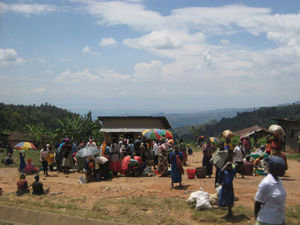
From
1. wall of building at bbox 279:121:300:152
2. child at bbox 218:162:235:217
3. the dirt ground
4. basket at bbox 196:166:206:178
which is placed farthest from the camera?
wall of building at bbox 279:121:300:152

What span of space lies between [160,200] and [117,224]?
82.3 inches

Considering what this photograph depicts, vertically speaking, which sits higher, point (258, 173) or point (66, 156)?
point (66, 156)

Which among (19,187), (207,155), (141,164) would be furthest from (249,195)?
(19,187)

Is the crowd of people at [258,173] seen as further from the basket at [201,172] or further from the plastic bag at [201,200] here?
the plastic bag at [201,200]

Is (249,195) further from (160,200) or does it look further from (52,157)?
(52,157)

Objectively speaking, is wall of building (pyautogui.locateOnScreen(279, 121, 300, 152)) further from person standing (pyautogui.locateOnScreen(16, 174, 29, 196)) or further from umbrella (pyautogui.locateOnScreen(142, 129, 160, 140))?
person standing (pyautogui.locateOnScreen(16, 174, 29, 196))

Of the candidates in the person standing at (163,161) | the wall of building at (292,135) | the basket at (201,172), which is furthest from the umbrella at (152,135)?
the wall of building at (292,135)

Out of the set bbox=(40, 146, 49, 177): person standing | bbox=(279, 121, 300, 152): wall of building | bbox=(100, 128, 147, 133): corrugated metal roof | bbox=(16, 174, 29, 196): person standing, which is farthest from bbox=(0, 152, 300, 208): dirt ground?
bbox=(279, 121, 300, 152): wall of building

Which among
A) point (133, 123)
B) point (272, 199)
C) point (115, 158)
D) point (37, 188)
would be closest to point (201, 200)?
point (272, 199)

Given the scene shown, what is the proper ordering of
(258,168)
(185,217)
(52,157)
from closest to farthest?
1. (185,217)
2. (258,168)
3. (52,157)

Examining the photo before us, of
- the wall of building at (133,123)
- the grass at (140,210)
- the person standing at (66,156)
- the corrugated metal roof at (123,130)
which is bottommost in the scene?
the grass at (140,210)

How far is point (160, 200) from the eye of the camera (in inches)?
412

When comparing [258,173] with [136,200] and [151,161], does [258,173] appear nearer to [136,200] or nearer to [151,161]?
[151,161]

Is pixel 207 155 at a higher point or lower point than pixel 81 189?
higher
